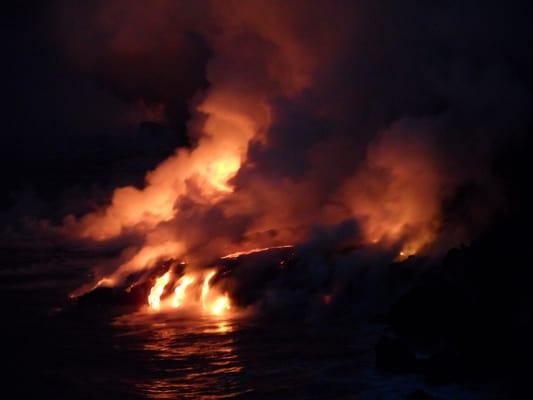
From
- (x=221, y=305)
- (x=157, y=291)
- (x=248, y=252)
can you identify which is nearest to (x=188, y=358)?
(x=221, y=305)

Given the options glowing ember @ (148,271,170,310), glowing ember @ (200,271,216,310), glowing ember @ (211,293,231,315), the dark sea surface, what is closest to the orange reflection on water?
the dark sea surface

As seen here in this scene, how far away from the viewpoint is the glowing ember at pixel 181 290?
23.1 meters

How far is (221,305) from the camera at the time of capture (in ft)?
73.1

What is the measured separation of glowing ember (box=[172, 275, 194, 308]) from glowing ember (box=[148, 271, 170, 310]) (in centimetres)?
47

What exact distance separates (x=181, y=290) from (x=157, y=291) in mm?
757

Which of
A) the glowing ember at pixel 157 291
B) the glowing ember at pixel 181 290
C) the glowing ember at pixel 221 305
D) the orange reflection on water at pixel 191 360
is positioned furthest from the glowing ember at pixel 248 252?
the orange reflection on water at pixel 191 360

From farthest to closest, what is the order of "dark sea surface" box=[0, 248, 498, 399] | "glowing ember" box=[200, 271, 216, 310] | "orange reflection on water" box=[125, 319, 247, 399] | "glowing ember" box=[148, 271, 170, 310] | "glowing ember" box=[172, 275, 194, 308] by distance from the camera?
"glowing ember" box=[148, 271, 170, 310], "glowing ember" box=[172, 275, 194, 308], "glowing ember" box=[200, 271, 216, 310], "orange reflection on water" box=[125, 319, 247, 399], "dark sea surface" box=[0, 248, 498, 399]

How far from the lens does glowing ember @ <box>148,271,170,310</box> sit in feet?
76.4

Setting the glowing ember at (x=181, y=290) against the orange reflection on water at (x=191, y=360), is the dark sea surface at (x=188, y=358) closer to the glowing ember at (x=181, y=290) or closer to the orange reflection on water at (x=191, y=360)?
the orange reflection on water at (x=191, y=360)

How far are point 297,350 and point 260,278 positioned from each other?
6.21m

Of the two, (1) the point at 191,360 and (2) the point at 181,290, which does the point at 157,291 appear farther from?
(1) the point at 191,360

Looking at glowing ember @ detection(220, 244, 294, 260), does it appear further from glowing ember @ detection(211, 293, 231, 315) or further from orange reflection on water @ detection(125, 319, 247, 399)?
orange reflection on water @ detection(125, 319, 247, 399)

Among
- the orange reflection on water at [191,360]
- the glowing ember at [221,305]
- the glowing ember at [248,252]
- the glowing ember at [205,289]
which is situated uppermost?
the glowing ember at [248,252]

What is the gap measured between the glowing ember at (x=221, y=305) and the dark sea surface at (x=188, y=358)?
3.68ft
